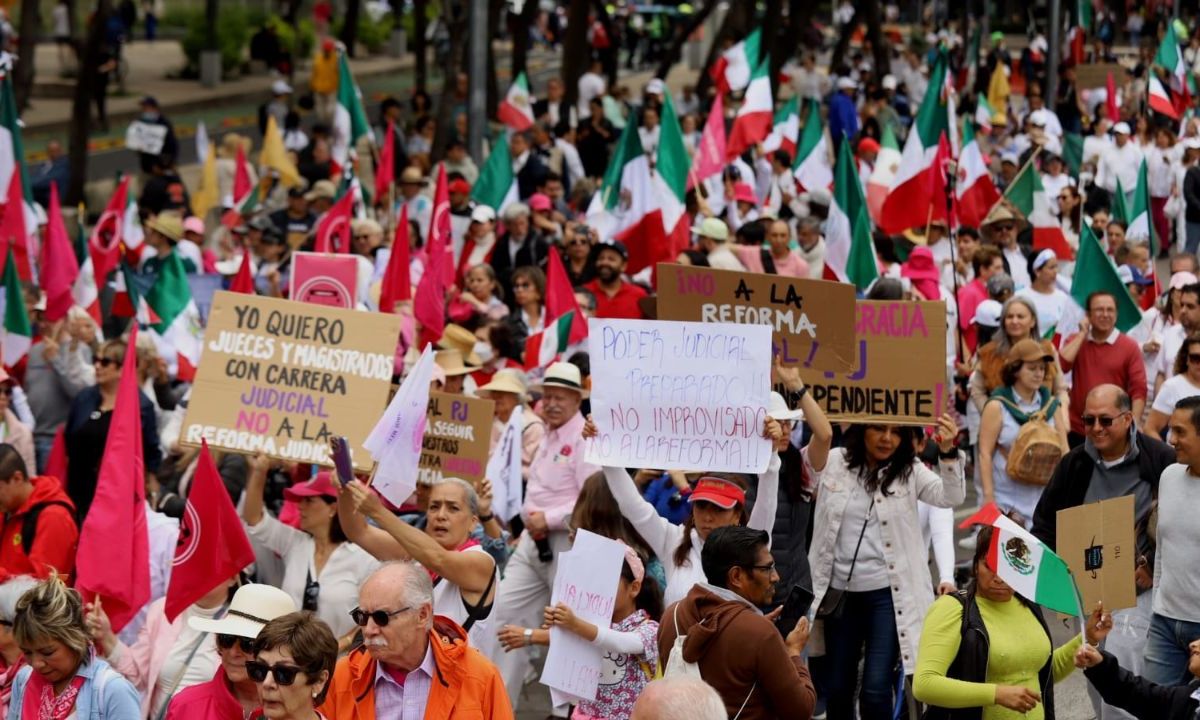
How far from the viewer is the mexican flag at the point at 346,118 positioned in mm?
18562

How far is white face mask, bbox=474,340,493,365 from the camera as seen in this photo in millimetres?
11344

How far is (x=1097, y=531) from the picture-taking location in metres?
6.54

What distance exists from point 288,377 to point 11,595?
2.13 meters

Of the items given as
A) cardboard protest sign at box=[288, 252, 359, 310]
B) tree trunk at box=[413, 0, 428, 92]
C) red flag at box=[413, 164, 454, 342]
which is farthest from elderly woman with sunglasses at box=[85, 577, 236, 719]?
tree trunk at box=[413, 0, 428, 92]

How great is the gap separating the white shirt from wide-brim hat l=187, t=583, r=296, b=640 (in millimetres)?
1481

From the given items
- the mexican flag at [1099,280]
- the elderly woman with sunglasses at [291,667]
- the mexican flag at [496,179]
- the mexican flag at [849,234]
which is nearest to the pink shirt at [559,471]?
the elderly woman with sunglasses at [291,667]

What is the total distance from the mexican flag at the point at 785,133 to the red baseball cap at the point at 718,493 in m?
13.1

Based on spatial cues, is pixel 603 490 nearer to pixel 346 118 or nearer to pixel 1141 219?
pixel 1141 219

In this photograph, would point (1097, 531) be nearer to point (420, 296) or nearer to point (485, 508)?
point (485, 508)

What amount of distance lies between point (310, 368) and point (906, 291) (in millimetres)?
4132

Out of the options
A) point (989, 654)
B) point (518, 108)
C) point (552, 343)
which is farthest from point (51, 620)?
point (518, 108)

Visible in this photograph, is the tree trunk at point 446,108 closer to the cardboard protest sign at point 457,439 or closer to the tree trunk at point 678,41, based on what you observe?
the tree trunk at point 678,41

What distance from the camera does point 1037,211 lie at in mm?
15266

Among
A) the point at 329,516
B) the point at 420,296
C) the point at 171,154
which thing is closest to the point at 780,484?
the point at 329,516
